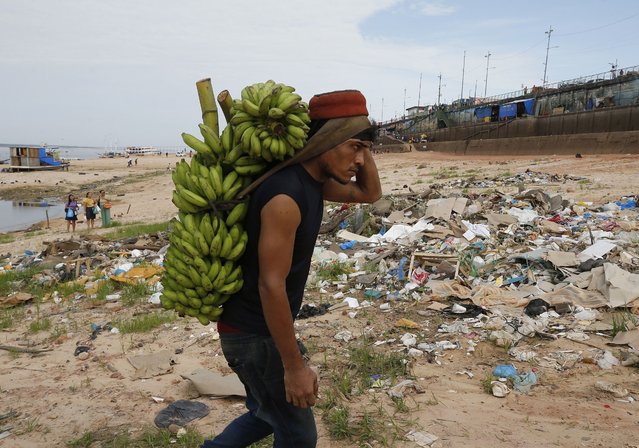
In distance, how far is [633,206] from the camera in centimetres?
903

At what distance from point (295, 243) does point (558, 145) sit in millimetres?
23591

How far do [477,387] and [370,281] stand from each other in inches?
107

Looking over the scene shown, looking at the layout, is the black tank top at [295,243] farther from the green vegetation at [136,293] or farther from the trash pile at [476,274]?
the green vegetation at [136,293]

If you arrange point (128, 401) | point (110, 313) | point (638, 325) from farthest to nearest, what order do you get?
point (110, 313) < point (638, 325) < point (128, 401)

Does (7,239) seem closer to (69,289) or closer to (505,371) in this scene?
(69,289)

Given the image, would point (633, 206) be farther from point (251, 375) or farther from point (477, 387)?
point (251, 375)

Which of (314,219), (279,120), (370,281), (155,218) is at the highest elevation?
(279,120)

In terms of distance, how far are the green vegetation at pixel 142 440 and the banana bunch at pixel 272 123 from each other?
203cm

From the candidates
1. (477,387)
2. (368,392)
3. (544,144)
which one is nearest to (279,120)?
(368,392)

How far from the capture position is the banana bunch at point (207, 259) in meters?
1.69

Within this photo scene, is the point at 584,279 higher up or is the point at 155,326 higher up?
the point at 584,279

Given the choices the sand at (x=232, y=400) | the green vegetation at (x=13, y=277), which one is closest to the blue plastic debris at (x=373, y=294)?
the sand at (x=232, y=400)

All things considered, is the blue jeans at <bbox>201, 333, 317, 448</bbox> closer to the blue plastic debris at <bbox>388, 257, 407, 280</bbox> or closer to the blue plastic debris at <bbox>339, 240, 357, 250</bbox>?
the blue plastic debris at <bbox>388, 257, 407, 280</bbox>

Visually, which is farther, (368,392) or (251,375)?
(368,392)
